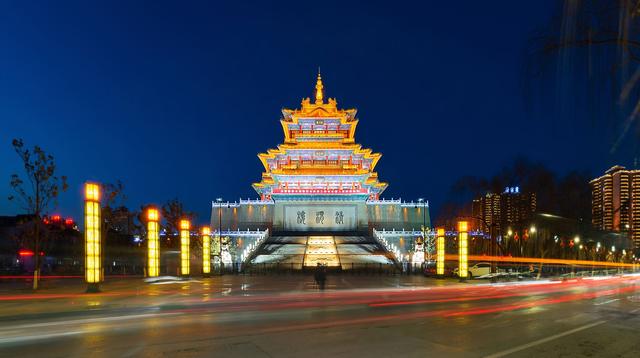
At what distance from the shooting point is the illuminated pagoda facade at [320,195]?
60.8m

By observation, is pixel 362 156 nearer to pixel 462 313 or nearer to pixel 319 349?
pixel 462 313

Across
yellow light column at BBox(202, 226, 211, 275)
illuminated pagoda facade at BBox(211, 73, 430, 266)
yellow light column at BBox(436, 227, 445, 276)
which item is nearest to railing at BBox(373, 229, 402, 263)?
illuminated pagoda facade at BBox(211, 73, 430, 266)

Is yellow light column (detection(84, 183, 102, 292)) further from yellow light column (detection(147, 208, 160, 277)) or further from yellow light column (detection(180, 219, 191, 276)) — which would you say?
yellow light column (detection(180, 219, 191, 276))

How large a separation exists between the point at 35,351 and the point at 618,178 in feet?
206

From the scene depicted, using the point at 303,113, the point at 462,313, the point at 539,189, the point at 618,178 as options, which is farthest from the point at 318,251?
the point at 618,178

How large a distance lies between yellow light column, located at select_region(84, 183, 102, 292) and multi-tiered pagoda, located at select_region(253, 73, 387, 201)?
4039cm

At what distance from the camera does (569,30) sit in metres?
6.68

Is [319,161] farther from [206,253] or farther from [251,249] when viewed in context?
[206,253]

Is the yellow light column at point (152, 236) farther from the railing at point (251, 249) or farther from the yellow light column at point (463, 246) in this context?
the yellow light column at point (463, 246)

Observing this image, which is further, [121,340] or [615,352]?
[121,340]

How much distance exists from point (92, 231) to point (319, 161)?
4561 centimetres

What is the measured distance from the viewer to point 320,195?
60.6m

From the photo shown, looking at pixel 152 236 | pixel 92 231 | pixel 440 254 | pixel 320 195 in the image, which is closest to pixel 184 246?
pixel 152 236

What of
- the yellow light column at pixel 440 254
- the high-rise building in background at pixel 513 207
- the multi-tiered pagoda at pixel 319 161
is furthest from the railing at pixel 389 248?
the multi-tiered pagoda at pixel 319 161
